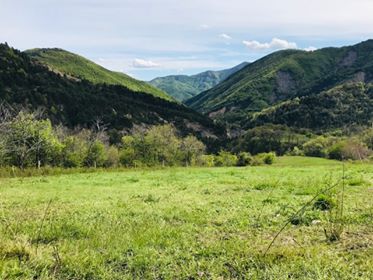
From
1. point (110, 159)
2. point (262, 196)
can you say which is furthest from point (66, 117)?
point (262, 196)

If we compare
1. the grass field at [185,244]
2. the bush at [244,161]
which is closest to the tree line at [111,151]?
the bush at [244,161]

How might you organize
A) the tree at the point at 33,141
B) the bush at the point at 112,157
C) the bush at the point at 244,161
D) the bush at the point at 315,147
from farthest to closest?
the bush at the point at 315,147
the bush at the point at 112,157
the bush at the point at 244,161
the tree at the point at 33,141

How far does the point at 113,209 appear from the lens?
12.5 meters

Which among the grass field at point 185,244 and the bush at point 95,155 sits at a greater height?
the grass field at point 185,244

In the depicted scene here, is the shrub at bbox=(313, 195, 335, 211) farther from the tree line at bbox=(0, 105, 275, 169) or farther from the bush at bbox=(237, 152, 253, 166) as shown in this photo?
the bush at bbox=(237, 152, 253, 166)

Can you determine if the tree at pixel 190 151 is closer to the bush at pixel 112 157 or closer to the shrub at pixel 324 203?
the bush at pixel 112 157

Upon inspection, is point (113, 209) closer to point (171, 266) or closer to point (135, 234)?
point (135, 234)

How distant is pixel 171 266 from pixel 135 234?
199cm

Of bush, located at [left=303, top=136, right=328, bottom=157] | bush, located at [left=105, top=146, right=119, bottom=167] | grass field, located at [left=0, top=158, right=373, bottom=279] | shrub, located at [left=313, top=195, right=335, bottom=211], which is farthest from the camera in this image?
bush, located at [left=303, top=136, right=328, bottom=157]

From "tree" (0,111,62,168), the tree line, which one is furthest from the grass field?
the tree line

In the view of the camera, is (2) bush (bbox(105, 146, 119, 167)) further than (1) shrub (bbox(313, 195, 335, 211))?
Yes

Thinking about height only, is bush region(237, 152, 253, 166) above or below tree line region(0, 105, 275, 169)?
below

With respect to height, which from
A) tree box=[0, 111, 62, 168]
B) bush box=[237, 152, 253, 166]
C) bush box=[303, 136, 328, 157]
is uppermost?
tree box=[0, 111, 62, 168]

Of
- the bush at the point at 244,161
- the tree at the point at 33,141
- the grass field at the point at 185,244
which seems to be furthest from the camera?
the bush at the point at 244,161
